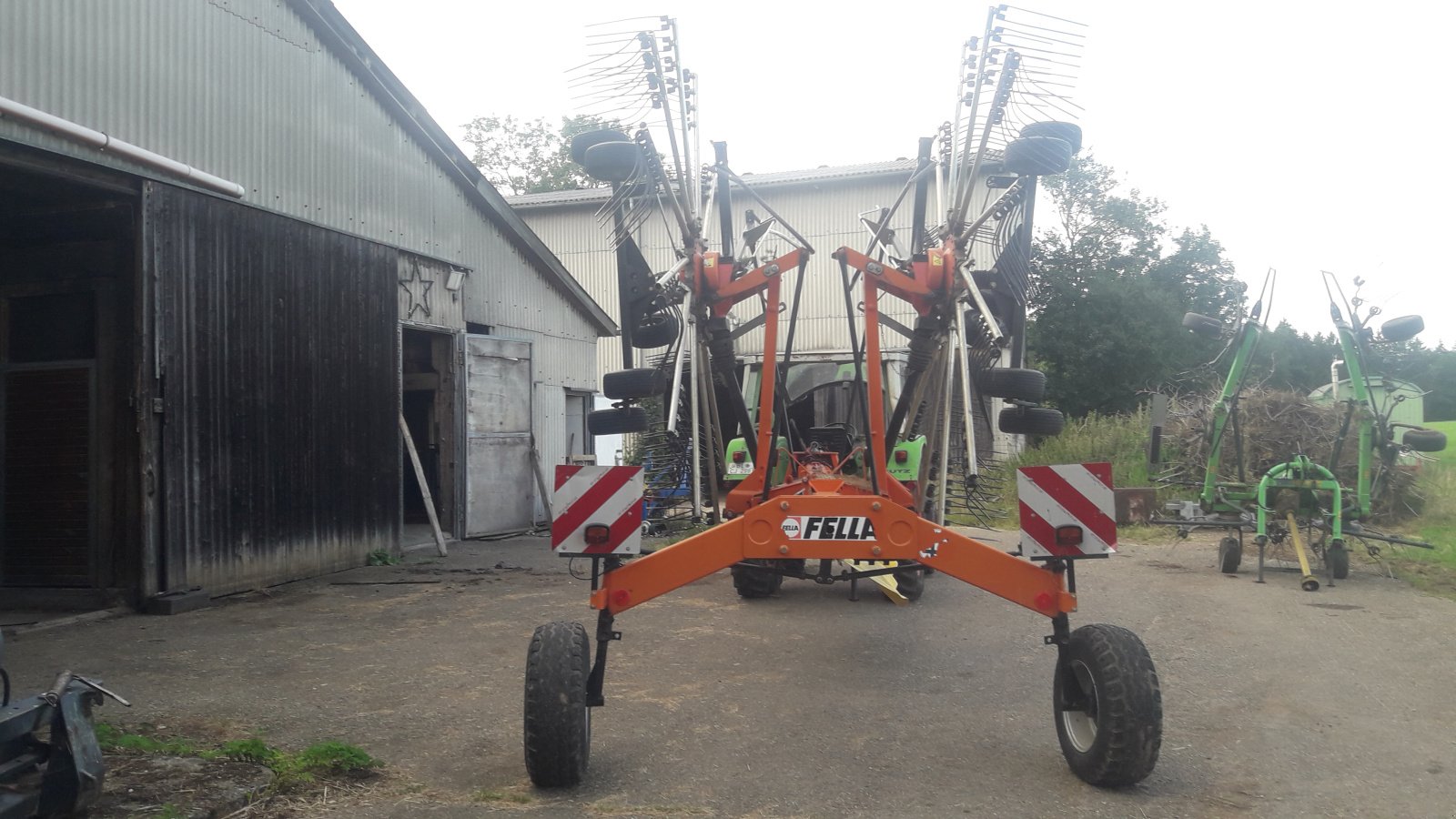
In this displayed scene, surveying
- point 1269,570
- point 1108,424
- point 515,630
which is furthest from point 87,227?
point 1108,424

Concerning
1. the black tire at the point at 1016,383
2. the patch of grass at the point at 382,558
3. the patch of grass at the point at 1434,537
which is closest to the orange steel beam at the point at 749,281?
the black tire at the point at 1016,383

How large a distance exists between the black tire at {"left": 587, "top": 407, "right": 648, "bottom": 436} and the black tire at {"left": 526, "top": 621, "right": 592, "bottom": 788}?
1.39 meters

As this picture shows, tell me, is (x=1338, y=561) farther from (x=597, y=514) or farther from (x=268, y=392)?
(x=268, y=392)

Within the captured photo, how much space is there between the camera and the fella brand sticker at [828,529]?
482cm

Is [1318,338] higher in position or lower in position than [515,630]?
higher

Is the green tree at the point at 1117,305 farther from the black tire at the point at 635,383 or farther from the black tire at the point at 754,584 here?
the black tire at the point at 635,383

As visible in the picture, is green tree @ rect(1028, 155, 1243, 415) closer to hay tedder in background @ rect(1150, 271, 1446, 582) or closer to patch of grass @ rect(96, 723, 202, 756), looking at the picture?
hay tedder in background @ rect(1150, 271, 1446, 582)

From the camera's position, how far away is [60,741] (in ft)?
12.0

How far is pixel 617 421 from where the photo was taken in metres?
5.56

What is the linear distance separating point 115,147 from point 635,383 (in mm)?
5349

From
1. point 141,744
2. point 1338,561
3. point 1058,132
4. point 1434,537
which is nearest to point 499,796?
point 141,744

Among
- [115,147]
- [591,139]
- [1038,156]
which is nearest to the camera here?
[1038,156]

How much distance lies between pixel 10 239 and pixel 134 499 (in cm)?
281

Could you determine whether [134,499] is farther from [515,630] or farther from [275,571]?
[515,630]
